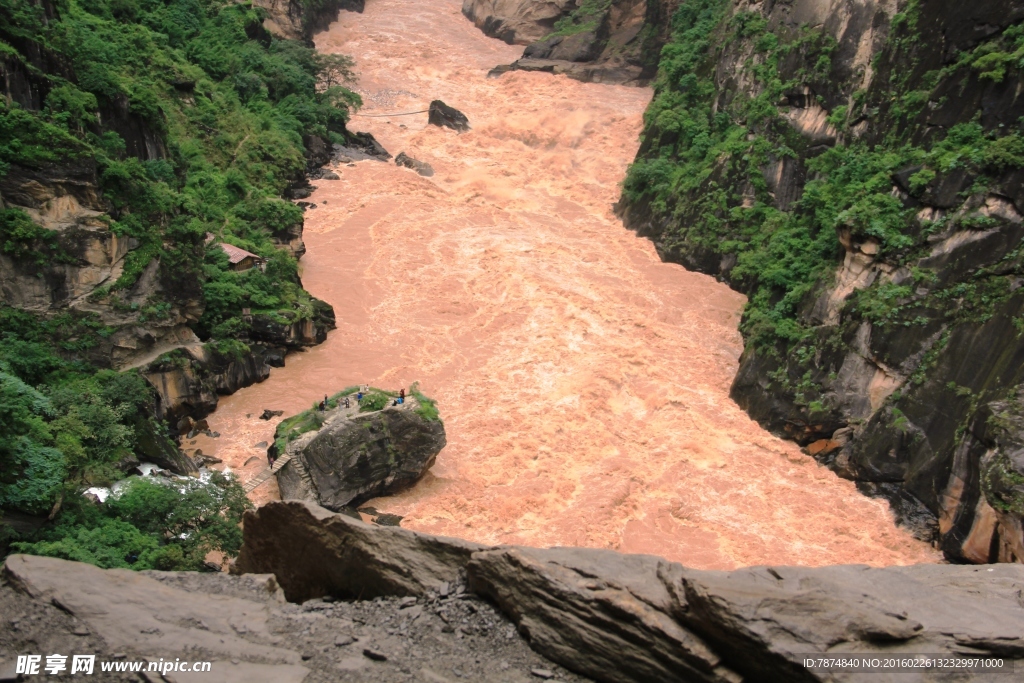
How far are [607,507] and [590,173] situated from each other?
27.8 meters

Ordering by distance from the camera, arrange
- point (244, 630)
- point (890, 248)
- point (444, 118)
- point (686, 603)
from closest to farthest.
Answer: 1. point (686, 603)
2. point (244, 630)
3. point (890, 248)
4. point (444, 118)

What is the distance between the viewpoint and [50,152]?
19156mm

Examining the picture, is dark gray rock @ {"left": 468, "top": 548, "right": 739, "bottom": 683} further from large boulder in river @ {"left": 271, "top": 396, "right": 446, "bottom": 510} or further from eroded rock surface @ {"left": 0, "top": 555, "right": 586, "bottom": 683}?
large boulder in river @ {"left": 271, "top": 396, "right": 446, "bottom": 510}

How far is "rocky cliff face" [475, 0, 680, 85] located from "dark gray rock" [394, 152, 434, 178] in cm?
1517

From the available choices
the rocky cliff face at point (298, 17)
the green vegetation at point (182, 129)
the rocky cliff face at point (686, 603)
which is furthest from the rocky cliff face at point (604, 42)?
the rocky cliff face at point (686, 603)

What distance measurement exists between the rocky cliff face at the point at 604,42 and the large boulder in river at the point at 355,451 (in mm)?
39323

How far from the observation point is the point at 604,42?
5541 centimetres

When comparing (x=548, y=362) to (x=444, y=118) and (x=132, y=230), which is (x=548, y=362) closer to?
(x=132, y=230)

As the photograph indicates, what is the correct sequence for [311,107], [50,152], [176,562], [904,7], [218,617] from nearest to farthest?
[218,617], [176,562], [50,152], [904,7], [311,107]

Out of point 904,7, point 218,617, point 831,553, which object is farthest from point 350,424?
point 904,7

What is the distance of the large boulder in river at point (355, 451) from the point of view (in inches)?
762

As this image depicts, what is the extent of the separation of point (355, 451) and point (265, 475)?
282 cm

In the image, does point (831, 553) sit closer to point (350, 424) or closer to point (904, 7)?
point (350, 424)

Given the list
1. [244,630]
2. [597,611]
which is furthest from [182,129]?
[597,611]
